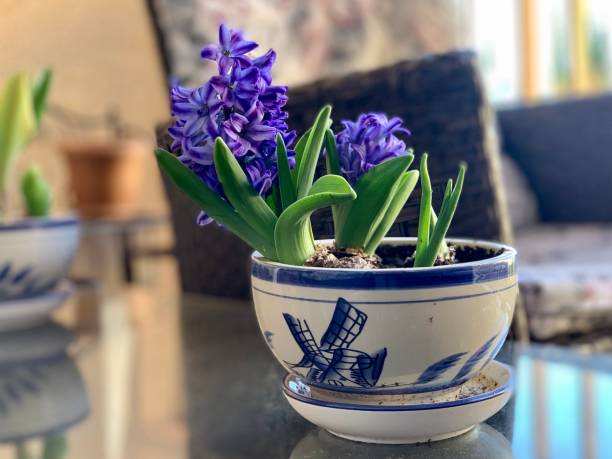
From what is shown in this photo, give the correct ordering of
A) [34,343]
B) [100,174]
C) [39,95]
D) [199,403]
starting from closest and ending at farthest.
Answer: [199,403] → [34,343] → [39,95] → [100,174]

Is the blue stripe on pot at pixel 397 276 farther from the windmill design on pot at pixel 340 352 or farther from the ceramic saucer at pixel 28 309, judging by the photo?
the ceramic saucer at pixel 28 309

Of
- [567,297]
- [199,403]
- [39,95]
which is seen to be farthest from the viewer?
[567,297]

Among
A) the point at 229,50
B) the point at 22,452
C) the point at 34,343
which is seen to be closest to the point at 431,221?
the point at 229,50

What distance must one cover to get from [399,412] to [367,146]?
12 cm

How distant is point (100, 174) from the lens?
4.48 ft

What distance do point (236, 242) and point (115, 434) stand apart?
30cm

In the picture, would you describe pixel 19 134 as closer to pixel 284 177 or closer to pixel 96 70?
pixel 284 177

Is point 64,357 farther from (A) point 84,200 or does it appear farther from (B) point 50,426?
(A) point 84,200

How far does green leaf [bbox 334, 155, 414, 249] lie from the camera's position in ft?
0.96

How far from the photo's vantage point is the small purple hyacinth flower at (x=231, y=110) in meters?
0.28

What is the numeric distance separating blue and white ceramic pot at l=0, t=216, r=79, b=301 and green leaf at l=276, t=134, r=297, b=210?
36 centimetres

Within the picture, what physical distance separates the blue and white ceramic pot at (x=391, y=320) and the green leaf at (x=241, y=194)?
2 centimetres

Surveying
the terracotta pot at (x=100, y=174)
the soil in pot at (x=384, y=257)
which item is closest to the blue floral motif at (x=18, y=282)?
the soil in pot at (x=384, y=257)

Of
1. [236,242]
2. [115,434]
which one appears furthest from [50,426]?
[236,242]
